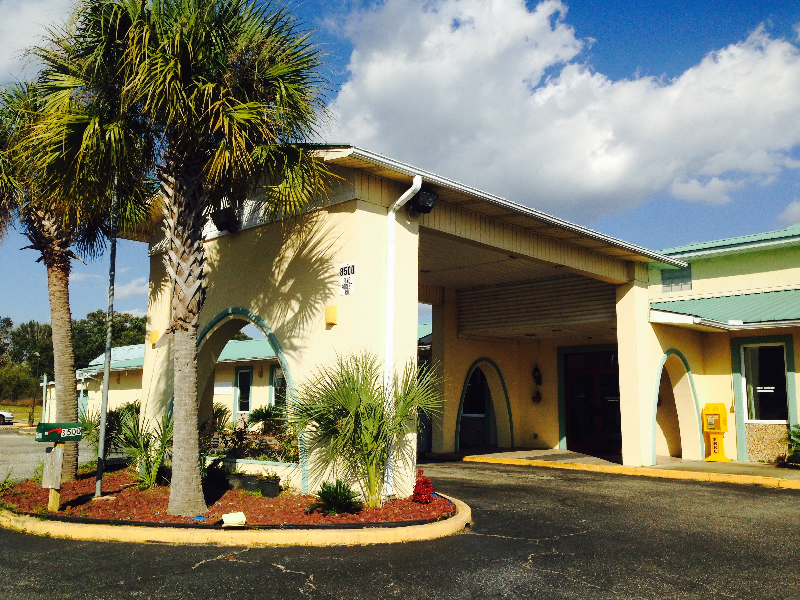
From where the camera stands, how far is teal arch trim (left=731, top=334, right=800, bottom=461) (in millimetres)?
14492

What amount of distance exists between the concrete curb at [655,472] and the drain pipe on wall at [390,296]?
7107 millimetres

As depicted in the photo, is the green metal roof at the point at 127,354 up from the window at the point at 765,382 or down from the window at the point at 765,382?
up

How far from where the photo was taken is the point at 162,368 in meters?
12.5

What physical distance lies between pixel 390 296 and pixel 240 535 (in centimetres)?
373

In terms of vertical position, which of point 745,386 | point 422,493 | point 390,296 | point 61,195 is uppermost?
point 61,195

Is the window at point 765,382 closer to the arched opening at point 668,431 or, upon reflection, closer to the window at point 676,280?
the arched opening at point 668,431

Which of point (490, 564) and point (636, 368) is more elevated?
point (636, 368)

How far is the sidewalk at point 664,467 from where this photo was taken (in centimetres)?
1233

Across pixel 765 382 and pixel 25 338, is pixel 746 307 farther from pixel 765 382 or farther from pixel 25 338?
pixel 25 338

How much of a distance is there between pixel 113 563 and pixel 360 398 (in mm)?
3191

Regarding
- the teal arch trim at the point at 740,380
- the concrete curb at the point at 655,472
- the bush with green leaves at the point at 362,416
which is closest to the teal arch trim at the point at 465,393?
the concrete curb at the point at 655,472

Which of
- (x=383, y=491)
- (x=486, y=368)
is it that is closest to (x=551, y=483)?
(x=383, y=491)

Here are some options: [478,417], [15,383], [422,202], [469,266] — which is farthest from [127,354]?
[422,202]

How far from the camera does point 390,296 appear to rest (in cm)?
915
